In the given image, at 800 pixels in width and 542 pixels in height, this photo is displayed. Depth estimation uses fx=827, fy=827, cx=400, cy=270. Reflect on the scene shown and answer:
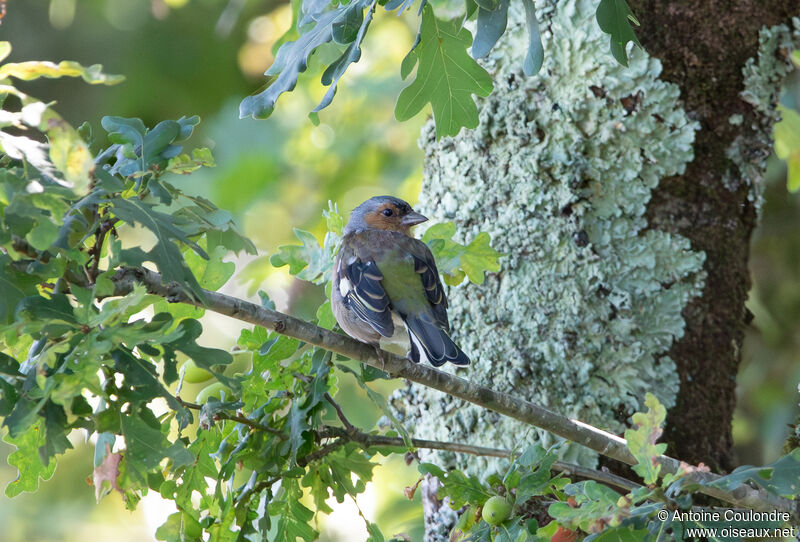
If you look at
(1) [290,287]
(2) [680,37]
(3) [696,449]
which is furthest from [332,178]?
(3) [696,449]

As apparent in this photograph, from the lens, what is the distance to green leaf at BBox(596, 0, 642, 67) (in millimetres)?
2248

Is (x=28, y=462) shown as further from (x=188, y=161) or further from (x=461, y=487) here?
(x=461, y=487)

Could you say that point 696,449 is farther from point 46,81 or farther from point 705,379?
point 46,81

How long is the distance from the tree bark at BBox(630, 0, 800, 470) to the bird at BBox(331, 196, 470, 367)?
0.89 metres

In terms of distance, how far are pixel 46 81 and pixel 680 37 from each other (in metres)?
6.25

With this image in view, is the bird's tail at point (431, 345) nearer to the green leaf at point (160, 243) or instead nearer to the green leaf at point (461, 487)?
the green leaf at point (461, 487)

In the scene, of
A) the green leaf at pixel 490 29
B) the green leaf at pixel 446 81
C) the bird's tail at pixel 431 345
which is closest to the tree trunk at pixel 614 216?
the bird's tail at pixel 431 345

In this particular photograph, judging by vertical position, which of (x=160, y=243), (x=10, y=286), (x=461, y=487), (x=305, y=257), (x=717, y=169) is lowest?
(x=461, y=487)

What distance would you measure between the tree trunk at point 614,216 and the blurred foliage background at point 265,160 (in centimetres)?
138

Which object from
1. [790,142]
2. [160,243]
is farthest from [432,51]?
[790,142]

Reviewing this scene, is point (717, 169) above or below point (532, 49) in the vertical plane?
above

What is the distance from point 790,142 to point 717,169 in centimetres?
110

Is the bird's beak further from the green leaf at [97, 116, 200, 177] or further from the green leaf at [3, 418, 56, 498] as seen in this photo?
the green leaf at [3, 418, 56, 498]

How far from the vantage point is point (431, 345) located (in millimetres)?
2725
